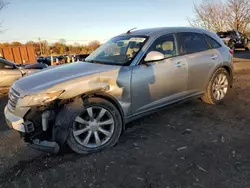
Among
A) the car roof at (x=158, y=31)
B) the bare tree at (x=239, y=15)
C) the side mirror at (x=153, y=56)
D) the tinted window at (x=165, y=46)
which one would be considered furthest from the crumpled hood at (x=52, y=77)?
the bare tree at (x=239, y=15)

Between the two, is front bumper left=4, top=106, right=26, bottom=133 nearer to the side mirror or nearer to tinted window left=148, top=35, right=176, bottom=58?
the side mirror

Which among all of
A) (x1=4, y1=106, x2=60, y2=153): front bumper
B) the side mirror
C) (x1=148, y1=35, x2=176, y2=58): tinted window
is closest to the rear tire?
(x1=148, y1=35, x2=176, y2=58): tinted window

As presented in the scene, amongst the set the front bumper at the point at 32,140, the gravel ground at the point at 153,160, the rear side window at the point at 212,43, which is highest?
the rear side window at the point at 212,43

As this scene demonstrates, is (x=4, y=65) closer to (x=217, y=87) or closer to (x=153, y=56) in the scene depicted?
(x=153, y=56)

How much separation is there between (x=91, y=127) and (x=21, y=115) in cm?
92

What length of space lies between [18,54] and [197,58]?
14.8 m

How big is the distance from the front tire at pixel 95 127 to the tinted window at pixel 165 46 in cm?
136

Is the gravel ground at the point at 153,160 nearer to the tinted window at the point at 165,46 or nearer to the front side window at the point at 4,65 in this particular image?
the tinted window at the point at 165,46

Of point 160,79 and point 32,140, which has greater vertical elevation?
point 160,79

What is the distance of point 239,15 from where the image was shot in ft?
84.0

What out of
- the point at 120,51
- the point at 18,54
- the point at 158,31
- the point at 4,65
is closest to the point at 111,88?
the point at 120,51

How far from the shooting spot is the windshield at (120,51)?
3.64m

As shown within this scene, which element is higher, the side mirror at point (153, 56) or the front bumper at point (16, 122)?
the side mirror at point (153, 56)

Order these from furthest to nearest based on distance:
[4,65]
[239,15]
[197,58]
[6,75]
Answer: [239,15]
[4,65]
[6,75]
[197,58]
